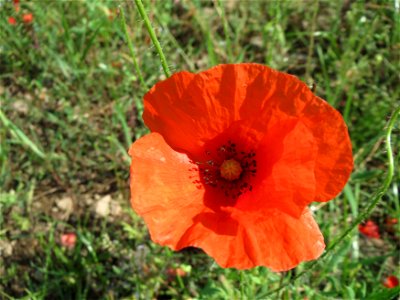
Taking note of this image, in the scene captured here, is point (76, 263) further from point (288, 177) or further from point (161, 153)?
point (288, 177)

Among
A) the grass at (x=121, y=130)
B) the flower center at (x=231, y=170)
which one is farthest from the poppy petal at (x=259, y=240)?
the grass at (x=121, y=130)

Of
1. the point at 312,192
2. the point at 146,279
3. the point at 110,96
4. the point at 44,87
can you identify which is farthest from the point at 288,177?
the point at 44,87

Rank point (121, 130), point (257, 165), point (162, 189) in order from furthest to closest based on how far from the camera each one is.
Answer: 1. point (121, 130)
2. point (257, 165)
3. point (162, 189)

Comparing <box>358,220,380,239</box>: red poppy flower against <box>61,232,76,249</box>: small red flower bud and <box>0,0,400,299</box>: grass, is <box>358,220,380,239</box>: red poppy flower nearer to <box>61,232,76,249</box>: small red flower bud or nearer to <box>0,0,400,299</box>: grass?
<box>0,0,400,299</box>: grass

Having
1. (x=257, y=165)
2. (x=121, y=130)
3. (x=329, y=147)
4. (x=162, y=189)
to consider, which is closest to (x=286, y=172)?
(x=329, y=147)

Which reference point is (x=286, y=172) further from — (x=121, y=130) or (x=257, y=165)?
(x=121, y=130)

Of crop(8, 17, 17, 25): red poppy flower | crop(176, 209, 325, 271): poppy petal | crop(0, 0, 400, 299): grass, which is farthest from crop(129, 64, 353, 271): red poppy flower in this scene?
crop(8, 17, 17, 25): red poppy flower
